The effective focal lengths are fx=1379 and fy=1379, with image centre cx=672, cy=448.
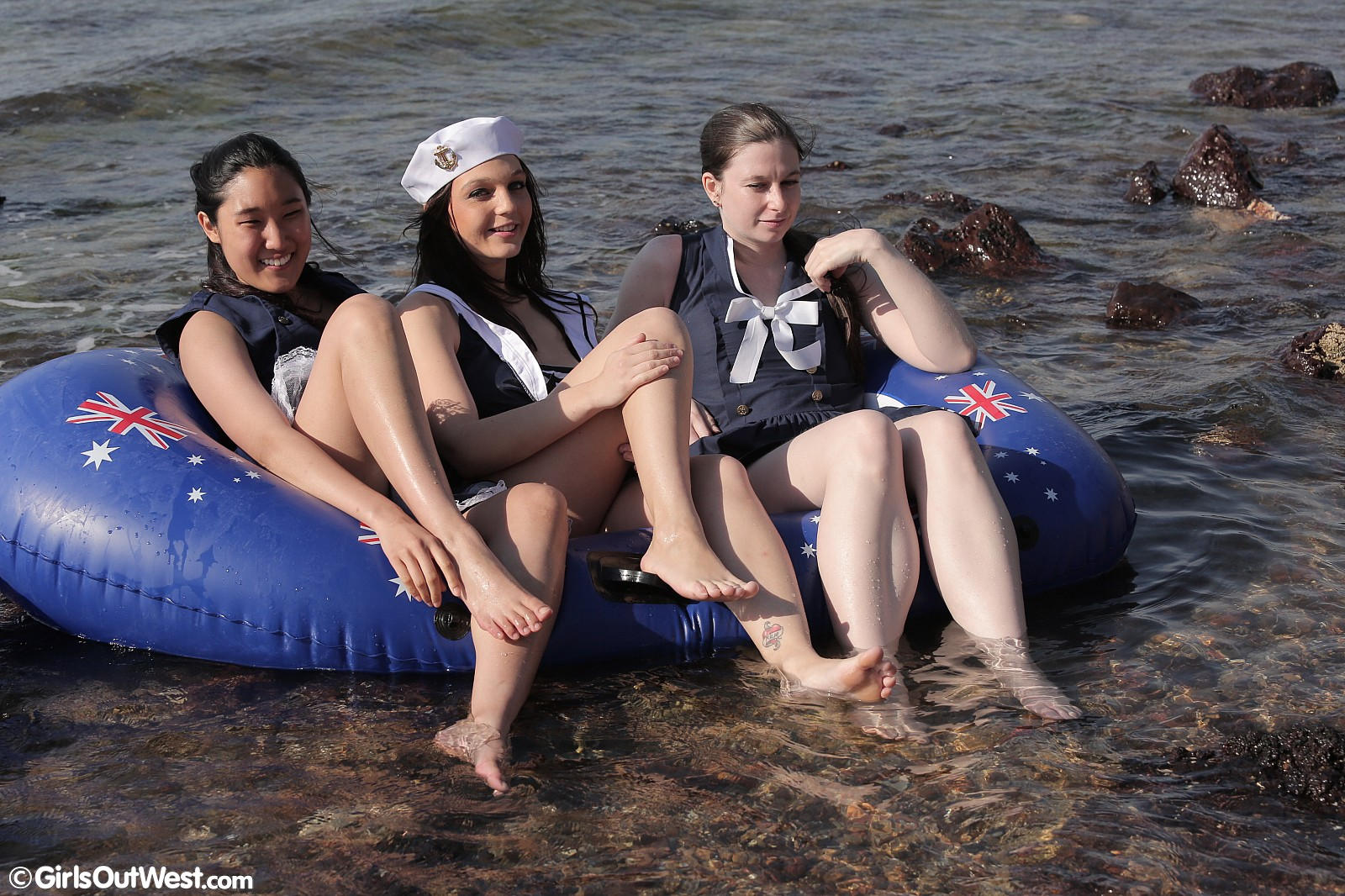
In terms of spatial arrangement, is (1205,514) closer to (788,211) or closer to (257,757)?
(788,211)

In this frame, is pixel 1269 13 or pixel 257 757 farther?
pixel 1269 13

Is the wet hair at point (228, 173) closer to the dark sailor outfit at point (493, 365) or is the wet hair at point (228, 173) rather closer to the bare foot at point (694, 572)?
the dark sailor outfit at point (493, 365)

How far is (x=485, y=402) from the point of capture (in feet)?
13.3

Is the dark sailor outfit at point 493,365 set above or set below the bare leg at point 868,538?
above

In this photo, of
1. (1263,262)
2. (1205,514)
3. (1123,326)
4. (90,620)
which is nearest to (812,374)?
(1205,514)

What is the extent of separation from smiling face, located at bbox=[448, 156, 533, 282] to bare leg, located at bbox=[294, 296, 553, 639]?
0.52 meters

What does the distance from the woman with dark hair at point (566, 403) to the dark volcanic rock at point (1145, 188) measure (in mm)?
6171

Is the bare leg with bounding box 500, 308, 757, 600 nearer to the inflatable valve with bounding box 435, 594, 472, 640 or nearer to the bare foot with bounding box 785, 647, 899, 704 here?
the bare foot with bounding box 785, 647, 899, 704

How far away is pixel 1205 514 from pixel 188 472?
10.7 ft

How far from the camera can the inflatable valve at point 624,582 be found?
3.69 metres

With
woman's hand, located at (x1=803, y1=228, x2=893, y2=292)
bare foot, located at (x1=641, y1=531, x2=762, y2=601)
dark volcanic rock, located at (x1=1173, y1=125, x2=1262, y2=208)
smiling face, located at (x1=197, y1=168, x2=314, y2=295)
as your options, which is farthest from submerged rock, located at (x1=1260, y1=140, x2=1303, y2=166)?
smiling face, located at (x1=197, y1=168, x2=314, y2=295)

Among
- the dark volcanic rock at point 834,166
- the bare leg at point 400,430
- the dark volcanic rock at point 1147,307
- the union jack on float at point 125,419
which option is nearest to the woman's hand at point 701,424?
the bare leg at point 400,430

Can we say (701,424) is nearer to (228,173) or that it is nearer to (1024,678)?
(1024,678)

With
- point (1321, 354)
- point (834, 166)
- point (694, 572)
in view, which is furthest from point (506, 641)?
point (834, 166)
